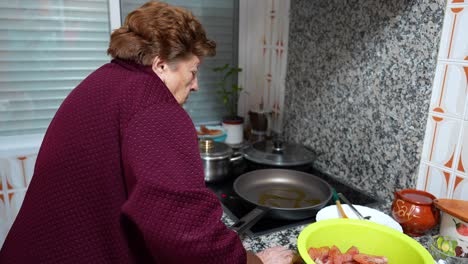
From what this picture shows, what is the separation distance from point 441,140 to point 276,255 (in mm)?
559

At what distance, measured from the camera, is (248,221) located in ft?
3.27

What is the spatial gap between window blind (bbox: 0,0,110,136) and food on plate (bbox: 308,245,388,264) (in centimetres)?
125

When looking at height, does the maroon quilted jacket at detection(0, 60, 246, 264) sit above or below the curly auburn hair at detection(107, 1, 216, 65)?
below

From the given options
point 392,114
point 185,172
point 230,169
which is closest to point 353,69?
point 392,114

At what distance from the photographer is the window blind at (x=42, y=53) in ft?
4.83

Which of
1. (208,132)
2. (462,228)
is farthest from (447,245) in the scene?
(208,132)

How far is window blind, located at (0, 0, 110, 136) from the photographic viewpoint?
1.47 meters

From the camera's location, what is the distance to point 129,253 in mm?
731

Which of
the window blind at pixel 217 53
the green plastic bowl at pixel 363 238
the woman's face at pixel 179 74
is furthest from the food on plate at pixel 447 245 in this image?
the window blind at pixel 217 53

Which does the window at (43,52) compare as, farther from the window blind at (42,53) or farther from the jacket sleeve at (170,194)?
→ the jacket sleeve at (170,194)

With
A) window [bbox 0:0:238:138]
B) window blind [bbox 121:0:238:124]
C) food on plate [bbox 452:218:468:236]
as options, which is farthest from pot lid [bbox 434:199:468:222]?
window [bbox 0:0:238:138]

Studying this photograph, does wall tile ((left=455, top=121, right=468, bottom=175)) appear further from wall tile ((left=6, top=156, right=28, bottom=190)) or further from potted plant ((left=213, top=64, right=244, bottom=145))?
wall tile ((left=6, top=156, right=28, bottom=190))

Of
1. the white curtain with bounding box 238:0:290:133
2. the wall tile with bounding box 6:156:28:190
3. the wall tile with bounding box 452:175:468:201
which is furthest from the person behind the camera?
the white curtain with bounding box 238:0:290:133

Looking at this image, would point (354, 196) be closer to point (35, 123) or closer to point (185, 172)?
point (185, 172)
